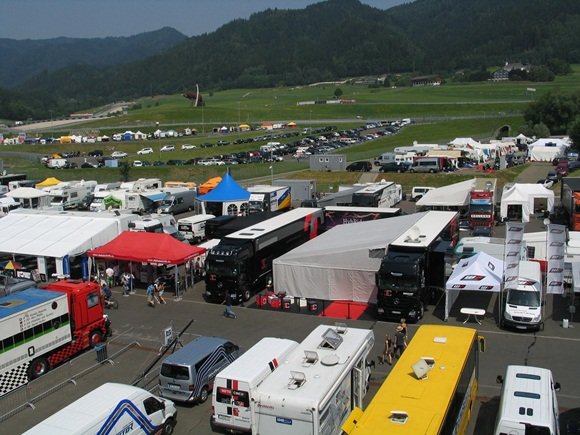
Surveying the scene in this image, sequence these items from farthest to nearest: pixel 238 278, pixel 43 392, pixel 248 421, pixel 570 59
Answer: pixel 570 59
pixel 238 278
pixel 43 392
pixel 248 421

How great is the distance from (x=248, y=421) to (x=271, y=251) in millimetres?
11533

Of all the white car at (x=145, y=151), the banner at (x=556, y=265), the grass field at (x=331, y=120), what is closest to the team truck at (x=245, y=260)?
the banner at (x=556, y=265)

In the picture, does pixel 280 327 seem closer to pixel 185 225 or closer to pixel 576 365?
pixel 576 365

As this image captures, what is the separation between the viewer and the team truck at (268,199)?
34.4m

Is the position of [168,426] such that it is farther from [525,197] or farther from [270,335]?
[525,197]

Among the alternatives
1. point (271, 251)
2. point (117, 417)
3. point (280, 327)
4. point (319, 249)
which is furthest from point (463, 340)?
point (271, 251)

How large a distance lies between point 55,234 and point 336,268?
41.4 ft

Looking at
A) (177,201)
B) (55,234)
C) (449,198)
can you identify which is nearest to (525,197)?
(449,198)

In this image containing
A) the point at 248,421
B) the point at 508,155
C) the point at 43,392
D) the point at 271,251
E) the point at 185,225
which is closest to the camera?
the point at 248,421

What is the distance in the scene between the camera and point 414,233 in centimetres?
2016

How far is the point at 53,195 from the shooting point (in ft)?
135

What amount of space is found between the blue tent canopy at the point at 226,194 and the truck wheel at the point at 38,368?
62.7 feet

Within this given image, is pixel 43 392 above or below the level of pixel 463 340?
below

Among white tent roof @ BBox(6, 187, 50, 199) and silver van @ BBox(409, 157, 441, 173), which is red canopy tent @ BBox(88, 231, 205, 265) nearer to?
white tent roof @ BBox(6, 187, 50, 199)
